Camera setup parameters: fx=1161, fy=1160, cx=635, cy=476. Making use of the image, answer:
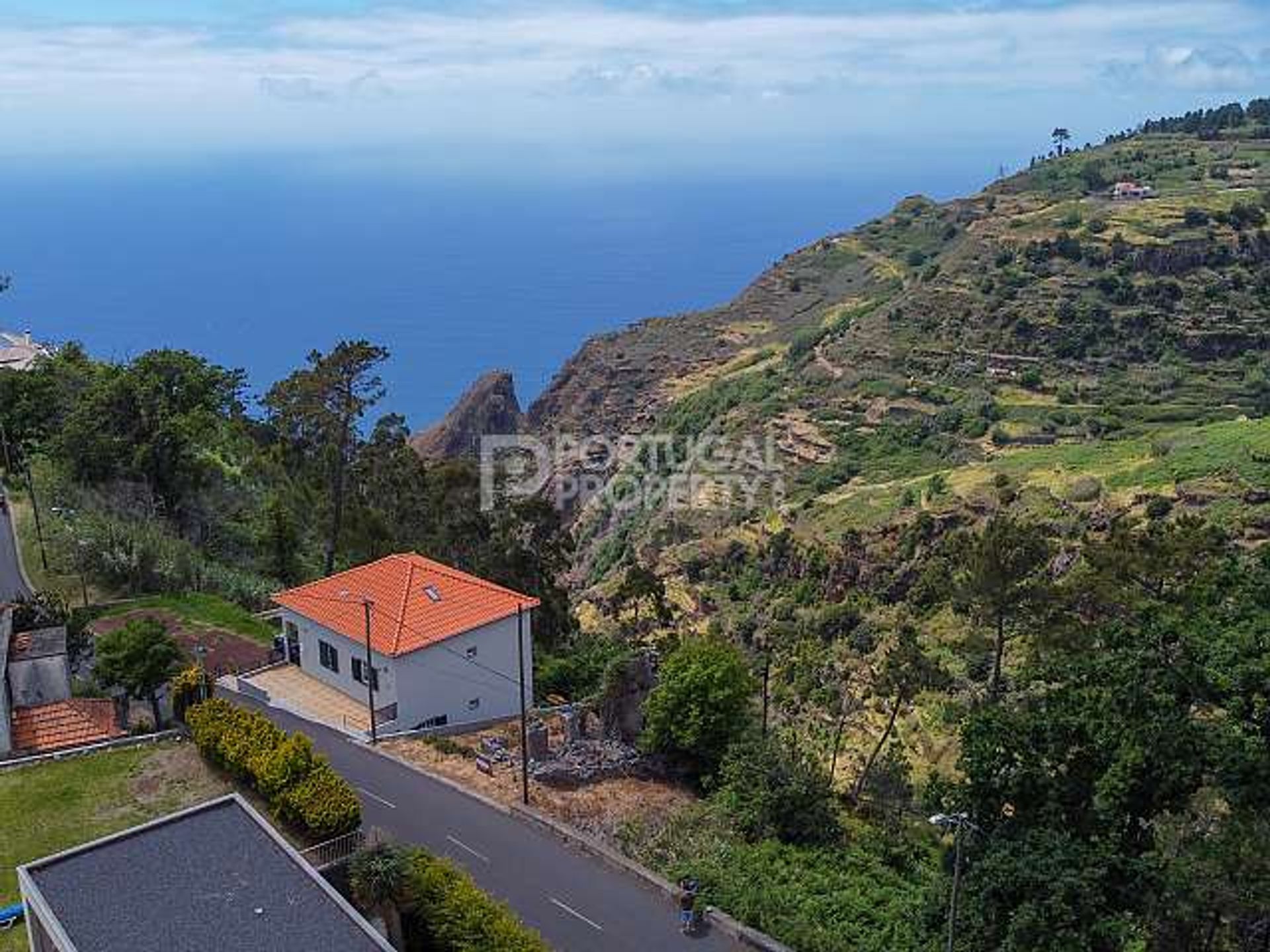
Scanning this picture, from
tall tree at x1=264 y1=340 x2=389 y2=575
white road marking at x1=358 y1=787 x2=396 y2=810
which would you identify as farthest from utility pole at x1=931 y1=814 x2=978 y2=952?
tall tree at x1=264 y1=340 x2=389 y2=575

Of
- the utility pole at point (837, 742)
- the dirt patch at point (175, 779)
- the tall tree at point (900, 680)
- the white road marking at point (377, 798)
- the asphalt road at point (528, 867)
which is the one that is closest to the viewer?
the asphalt road at point (528, 867)

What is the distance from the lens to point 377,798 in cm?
2445

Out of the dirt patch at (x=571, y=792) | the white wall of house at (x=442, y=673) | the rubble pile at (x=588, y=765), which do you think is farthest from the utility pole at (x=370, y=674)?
the rubble pile at (x=588, y=765)

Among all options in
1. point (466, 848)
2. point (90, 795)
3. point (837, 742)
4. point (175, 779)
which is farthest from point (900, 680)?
point (90, 795)

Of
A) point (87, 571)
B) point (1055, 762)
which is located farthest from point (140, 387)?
point (1055, 762)

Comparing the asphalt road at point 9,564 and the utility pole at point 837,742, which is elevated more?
the asphalt road at point 9,564

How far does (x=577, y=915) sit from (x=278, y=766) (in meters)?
6.21

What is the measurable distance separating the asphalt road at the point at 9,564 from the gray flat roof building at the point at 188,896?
18.8 metres

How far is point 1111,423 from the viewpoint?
5769 cm

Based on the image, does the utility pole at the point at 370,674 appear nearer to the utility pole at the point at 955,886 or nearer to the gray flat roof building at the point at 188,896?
the gray flat roof building at the point at 188,896

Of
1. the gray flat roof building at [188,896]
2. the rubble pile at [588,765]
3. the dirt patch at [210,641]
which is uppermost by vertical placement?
the gray flat roof building at [188,896]

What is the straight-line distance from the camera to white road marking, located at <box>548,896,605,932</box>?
794 inches

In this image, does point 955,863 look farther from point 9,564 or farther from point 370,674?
point 9,564

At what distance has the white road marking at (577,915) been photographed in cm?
2016
